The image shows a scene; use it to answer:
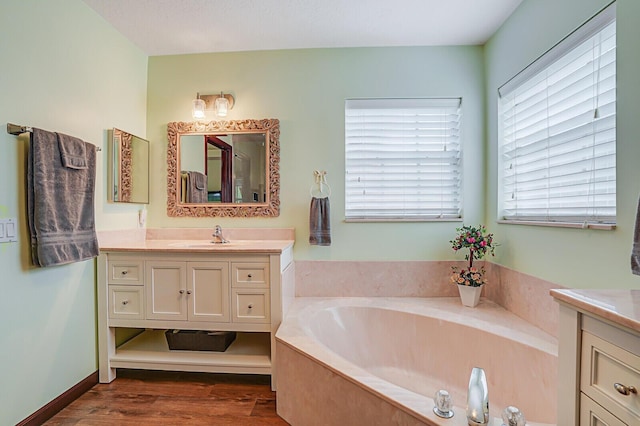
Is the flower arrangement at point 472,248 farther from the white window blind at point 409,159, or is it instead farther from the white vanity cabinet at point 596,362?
the white vanity cabinet at point 596,362

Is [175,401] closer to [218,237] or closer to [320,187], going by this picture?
[218,237]

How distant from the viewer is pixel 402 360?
6.65 ft

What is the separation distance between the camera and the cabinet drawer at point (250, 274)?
6.23 feet

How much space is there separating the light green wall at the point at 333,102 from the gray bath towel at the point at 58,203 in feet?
2.54

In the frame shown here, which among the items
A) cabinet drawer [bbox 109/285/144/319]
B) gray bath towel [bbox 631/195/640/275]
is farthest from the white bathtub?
cabinet drawer [bbox 109/285/144/319]

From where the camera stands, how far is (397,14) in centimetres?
200

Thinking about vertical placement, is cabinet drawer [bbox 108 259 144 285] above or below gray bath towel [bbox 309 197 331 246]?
below

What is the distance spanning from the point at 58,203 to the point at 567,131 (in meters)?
2.70

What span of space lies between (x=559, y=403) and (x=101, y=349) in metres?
2.40

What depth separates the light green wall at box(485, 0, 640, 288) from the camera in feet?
4.03

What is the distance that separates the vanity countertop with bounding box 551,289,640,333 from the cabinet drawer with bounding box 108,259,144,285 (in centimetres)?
213

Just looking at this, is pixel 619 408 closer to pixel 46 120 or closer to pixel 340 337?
pixel 340 337

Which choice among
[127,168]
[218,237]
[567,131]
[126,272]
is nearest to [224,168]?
[218,237]

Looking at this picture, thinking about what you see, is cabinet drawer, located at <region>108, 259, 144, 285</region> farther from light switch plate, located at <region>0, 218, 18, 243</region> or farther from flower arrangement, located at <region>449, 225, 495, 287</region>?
flower arrangement, located at <region>449, 225, 495, 287</region>
